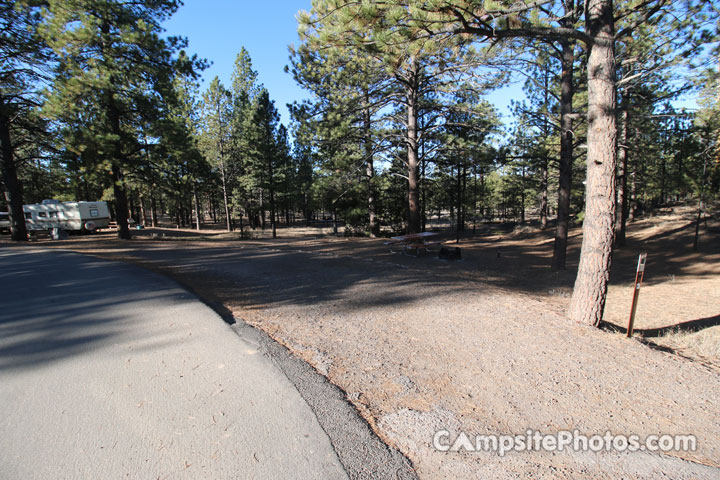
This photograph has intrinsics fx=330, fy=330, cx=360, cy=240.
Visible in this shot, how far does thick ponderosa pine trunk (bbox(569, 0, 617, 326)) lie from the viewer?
4824mm

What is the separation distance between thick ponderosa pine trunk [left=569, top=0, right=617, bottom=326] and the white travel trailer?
93.8 feet

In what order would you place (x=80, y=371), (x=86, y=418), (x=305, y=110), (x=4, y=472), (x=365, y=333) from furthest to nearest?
(x=305, y=110)
(x=365, y=333)
(x=80, y=371)
(x=86, y=418)
(x=4, y=472)

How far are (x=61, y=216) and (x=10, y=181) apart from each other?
31.4ft

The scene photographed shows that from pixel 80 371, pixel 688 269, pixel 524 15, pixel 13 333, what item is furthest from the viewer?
pixel 688 269

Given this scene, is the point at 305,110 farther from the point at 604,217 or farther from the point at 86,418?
the point at 86,418

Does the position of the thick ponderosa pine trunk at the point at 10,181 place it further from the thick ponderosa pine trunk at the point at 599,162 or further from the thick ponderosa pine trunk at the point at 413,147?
the thick ponderosa pine trunk at the point at 599,162

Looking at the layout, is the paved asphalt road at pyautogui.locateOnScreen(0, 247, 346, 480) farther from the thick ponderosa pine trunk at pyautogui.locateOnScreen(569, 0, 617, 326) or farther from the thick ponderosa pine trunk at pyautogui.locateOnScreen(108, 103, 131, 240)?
the thick ponderosa pine trunk at pyautogui.locateOnScreen(108, 103, 131, 240)

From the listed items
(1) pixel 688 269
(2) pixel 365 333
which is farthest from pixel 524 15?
(1) pixel 688 269

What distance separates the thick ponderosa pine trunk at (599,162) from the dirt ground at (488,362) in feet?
2.23

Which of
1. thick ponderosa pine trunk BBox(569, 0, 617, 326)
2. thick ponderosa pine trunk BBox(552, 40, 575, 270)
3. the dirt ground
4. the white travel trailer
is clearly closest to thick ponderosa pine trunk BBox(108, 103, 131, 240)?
the white travel trailer

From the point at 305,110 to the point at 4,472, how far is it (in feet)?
55.4

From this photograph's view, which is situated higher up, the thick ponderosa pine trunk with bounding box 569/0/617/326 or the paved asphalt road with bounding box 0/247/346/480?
the thick ponderosa pine trunk with bounding box 569/0/617/326

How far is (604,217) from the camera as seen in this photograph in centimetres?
488

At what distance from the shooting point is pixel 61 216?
22719mm
